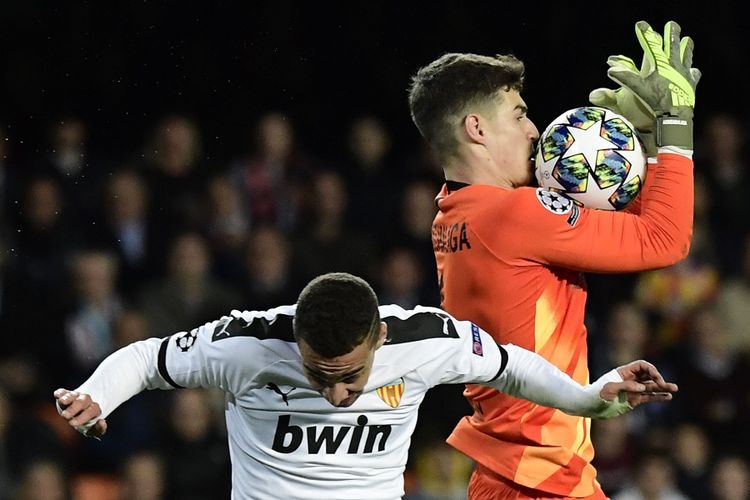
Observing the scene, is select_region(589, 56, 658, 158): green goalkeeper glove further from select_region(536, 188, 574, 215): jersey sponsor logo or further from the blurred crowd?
the blurred crowd

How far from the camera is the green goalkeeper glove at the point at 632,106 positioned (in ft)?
14.5

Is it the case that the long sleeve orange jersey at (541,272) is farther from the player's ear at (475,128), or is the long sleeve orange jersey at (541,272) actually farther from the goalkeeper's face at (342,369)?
the goalkeeper's face at (342,369)

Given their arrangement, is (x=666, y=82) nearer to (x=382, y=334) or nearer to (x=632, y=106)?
(x=632, y=106)

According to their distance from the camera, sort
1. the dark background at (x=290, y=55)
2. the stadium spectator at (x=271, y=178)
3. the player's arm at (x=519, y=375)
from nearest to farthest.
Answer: the player's arm at (x=519, y=375) → the stadium spectator at (x=271, y=178) → the dark background at (x=290, y=55)

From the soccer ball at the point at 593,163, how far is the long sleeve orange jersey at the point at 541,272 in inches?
2.7

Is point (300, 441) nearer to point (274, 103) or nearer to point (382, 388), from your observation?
point (382, 388)

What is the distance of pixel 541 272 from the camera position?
14.0 ft

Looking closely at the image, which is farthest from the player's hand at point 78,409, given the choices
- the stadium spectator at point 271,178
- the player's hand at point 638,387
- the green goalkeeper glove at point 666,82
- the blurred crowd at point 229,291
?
the stadium spectator at point 271,178

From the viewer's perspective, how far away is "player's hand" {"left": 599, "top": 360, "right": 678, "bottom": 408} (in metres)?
3.69

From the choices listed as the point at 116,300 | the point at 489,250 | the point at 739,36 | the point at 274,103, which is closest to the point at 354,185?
the point at 274,103

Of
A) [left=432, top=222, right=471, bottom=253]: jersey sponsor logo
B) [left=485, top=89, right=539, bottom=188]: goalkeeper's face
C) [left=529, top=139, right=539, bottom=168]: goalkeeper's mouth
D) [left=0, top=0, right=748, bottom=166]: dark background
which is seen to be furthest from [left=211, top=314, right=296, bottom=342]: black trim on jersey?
[left=0, top=0, right=748, bottom=166]: dark background

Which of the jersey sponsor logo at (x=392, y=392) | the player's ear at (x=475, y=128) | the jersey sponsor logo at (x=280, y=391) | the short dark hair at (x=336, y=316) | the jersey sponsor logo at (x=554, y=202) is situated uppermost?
the player's ear at (x=475, y=128)

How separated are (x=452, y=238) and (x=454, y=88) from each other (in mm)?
514

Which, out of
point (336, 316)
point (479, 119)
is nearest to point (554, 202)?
point (479, 119)
